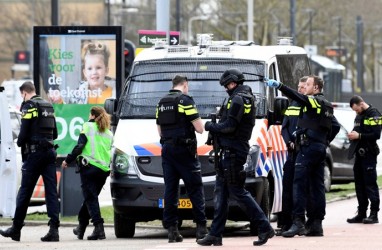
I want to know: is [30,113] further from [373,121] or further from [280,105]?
[373,121]

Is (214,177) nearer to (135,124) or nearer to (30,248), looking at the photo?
(135,124)

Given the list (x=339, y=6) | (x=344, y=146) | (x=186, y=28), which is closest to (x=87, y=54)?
(x=344, y=146)

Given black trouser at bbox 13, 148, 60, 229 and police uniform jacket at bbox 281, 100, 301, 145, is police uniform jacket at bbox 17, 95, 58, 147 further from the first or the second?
police uniform jacket at bbox 281, 100, 301, 145

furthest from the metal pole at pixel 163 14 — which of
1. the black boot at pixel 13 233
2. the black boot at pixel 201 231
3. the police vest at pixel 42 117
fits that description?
the black boot at pixel 201 231

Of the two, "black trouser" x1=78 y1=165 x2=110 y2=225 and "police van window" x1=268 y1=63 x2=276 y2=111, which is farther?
"police van window" x1=268 y1=63 x2=276 y2=111

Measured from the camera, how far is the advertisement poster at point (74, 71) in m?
19.4

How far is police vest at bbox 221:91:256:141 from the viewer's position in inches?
545

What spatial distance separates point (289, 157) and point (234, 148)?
2089 millimetres

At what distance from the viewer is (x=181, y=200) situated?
1562cm

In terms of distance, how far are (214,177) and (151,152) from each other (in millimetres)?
790

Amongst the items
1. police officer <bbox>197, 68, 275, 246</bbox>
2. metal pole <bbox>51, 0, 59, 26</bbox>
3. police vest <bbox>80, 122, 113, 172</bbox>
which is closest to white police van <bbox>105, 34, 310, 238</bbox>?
police vest <bbox>80, 122, 113, 172</bbox>

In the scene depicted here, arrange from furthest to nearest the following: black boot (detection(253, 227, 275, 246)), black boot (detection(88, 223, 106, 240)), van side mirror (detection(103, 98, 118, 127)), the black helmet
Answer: van side mirror (detection(103, 98, 118, 127)), black boot (detection(88, 223, 106, 240)), black boot (detection(253, 227, 275, 246)), the black helmet

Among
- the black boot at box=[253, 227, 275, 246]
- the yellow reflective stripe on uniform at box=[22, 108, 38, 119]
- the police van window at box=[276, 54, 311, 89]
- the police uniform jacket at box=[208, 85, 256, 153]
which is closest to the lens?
the police uniform jacket at box=[208, 85, 256, 153]

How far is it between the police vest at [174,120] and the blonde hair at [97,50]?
491 centimetres
